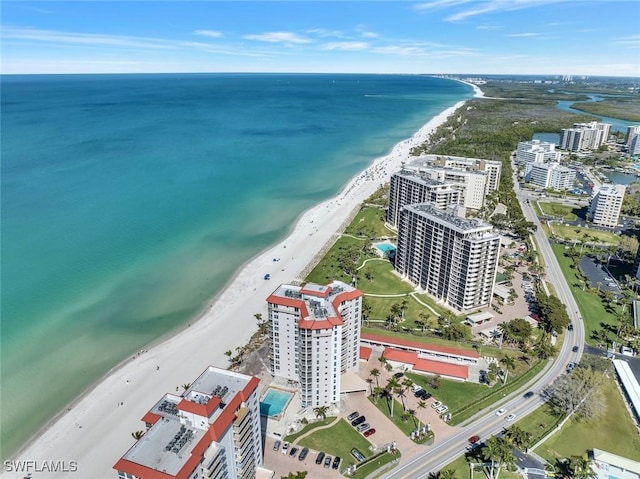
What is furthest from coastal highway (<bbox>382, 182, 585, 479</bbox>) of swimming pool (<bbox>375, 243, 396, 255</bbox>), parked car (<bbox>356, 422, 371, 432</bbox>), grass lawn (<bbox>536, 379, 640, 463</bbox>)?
swimming pool (<bbox>375, 243, 396, 255</bbox>)

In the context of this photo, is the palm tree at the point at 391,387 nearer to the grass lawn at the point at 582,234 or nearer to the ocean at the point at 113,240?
the ocean at the point at 113,240

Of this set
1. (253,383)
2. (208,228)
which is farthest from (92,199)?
(253,383)

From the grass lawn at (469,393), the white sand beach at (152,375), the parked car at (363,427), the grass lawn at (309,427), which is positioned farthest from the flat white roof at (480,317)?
the white sand beach at (152,375)

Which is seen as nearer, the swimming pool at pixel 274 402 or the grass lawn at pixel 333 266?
the swimming pool at pixel 274 402

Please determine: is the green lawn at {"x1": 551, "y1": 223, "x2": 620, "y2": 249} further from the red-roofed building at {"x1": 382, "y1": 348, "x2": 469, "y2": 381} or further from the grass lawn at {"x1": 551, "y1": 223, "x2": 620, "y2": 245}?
the red-roofed building at {"x1": 382, "y1": 348, "x2": 469, "y2": 381}

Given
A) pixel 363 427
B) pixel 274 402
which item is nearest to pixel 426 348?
pixel 363 427

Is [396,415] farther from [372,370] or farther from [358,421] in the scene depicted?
[372,370]
